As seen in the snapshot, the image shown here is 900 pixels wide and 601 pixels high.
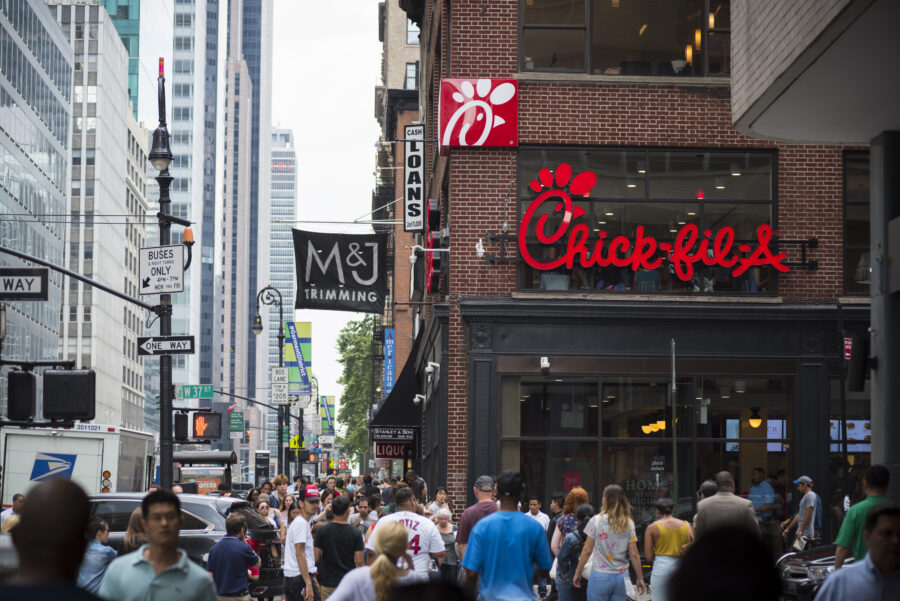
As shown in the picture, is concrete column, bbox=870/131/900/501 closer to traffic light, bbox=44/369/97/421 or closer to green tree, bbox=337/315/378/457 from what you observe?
traffic light, bbox=44/369/97/421

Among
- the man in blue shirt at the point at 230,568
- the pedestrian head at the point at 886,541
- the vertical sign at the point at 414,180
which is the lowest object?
the man in blue shirt at the point at 230,568

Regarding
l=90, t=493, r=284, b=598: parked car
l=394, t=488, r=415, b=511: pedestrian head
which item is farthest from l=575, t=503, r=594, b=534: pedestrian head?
l=90, t=493, r=284, b=598: parked car

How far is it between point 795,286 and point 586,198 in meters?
4.13

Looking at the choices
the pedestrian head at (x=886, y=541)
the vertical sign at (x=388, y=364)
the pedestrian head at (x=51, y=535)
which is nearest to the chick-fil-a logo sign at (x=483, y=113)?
the pedestrian head at (x=886, y=541)

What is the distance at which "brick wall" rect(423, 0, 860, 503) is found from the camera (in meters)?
23.0

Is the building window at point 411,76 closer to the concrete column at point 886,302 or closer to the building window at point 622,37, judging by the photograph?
the building window at point 622,37

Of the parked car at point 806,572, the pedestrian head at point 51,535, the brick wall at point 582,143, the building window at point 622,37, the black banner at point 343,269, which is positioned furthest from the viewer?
the black banner at point 343,269

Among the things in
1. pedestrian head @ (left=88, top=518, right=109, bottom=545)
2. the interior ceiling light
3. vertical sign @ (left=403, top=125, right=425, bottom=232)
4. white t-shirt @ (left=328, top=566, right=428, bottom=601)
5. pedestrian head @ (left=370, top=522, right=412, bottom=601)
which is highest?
vertical sign @ (left=403, top=125, right=425, bottom=232)

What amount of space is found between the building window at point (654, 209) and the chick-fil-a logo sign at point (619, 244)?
0.19ft

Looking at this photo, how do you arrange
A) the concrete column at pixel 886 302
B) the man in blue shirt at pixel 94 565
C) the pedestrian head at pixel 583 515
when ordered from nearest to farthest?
1. the man in blue shirt at pixel 94 565
2. the concrete column at pixel 886 302
3. the pedestrian head at pixel 583 515

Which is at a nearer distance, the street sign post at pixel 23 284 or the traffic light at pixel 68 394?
the traffic light at pixel 68 394

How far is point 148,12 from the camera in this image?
15412 centimetres

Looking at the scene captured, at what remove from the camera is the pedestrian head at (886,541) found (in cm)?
677

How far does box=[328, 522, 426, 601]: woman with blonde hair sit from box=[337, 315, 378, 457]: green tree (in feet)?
252
